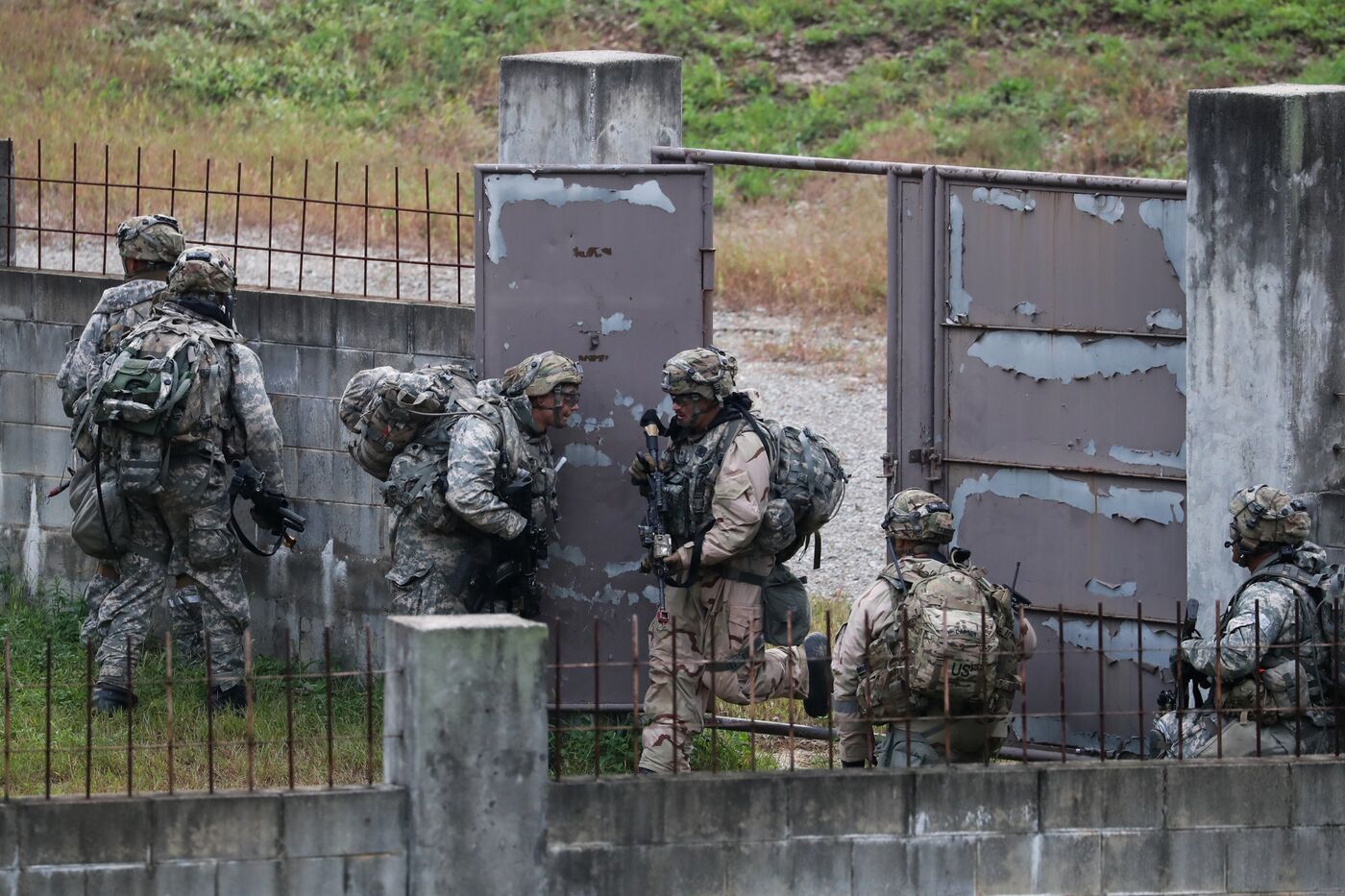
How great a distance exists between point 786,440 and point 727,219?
1053cm

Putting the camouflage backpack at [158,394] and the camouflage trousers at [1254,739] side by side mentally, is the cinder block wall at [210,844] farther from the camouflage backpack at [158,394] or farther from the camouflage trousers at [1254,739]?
the camouflage backpack at [158,394]

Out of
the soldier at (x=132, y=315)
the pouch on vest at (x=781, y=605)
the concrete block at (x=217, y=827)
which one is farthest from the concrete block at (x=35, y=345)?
the concrete block at (x=217, y=827)

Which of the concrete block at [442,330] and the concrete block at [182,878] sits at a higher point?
the concrete block at [442,330]

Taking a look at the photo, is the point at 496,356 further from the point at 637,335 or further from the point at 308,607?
the point at 308,607

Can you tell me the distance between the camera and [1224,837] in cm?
577

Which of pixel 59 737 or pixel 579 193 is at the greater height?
pixel 579 193

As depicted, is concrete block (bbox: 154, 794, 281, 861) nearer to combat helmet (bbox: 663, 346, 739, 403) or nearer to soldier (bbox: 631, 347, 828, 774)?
soldier (bbox: 631, 347, 828, 774)

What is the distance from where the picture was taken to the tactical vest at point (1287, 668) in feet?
20.3

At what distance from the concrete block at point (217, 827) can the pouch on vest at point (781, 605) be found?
2.57 metres

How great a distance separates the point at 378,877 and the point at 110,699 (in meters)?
3.08

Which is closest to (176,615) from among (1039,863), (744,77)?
(1039,863)

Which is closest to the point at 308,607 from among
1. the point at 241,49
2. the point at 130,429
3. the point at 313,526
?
the point at 313,526

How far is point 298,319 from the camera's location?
28.6ft

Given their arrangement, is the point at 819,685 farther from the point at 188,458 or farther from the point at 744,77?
the point at 744,77
